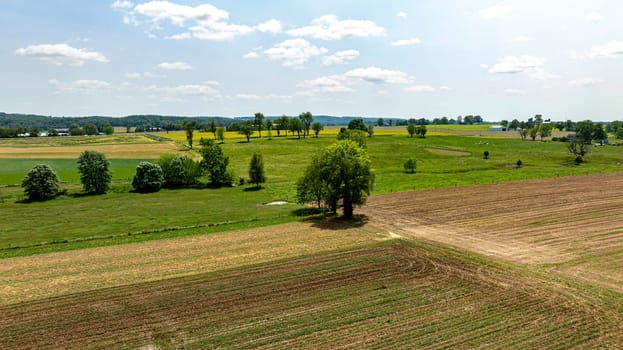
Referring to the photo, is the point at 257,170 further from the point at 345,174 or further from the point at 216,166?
the point at 345,174

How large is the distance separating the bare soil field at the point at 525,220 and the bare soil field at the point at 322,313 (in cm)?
729

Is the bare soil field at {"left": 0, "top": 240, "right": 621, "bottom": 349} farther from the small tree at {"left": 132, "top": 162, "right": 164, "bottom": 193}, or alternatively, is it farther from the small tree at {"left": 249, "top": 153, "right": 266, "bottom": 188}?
the small tree at {"left": 132, "top": 162, "right": 164, "bottom": 193}

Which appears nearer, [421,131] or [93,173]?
[93,173]

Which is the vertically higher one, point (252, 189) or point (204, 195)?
point (252, 189)

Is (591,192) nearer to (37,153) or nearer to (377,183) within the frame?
(377,183)

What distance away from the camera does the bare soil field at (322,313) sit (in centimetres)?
2147

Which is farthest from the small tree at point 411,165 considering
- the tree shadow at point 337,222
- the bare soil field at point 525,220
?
the tree shadow at point 337,222

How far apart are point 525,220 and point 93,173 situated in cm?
6982

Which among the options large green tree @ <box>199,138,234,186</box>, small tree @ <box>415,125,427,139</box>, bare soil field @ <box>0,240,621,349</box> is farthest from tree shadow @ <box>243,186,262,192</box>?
small tree @ <box>415,125,427,139</box>

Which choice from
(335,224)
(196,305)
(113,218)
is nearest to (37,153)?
(113,218)

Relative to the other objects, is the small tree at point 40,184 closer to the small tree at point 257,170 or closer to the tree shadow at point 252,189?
the tree shadow at point 252,189

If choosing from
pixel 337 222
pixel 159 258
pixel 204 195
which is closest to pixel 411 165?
pixel 337 222

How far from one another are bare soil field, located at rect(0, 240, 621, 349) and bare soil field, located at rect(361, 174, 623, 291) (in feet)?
23.9

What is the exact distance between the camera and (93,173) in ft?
229
